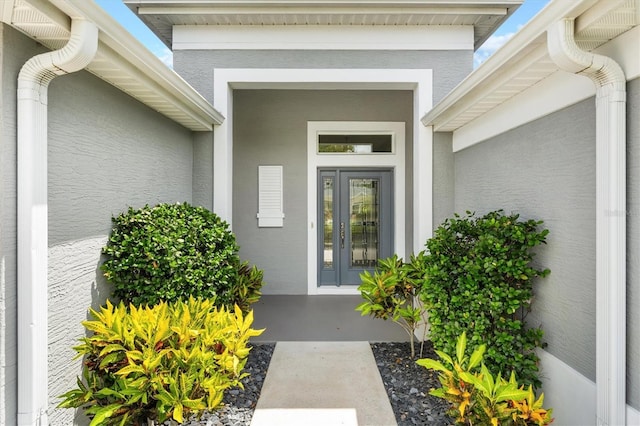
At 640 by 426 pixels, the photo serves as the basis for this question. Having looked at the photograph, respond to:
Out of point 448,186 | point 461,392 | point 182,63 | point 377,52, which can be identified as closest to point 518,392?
point 461,392

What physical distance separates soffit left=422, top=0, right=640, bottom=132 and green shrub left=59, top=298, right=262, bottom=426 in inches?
108

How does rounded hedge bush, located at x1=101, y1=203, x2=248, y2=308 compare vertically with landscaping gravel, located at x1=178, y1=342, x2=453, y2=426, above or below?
above

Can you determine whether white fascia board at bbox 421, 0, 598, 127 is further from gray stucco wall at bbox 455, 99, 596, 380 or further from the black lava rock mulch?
the black lava rock mulch

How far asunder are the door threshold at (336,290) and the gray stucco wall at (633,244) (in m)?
4.53

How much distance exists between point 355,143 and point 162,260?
4.32m

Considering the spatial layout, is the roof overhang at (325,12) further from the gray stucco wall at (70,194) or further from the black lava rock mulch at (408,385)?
the black lava rock mulch at (408,385)

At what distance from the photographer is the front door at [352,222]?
21.0 ft

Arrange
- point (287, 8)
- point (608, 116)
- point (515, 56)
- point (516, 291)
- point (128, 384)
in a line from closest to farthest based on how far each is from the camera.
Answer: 1. point (128, 384)
2. point (608, 116)
3. point (515, 56)
4. point (516, 291)
5. point (287, 8)

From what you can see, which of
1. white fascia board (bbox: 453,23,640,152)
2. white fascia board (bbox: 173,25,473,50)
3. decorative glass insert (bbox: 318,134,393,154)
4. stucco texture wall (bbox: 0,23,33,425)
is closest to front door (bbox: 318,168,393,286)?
decorative glass insert (bbox: 318,134,393,154)

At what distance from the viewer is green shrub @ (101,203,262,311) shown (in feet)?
9.12

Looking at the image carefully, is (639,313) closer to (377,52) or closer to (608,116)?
(608,116)

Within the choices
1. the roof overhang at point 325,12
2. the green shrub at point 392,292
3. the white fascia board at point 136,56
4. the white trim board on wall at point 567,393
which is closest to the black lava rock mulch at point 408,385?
the green shrub at point 392,292

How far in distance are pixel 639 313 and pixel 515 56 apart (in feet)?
5.81

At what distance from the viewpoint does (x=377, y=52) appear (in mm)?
4535
